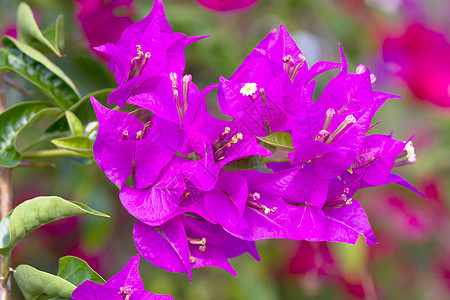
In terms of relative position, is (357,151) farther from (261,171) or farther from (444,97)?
(444,97)

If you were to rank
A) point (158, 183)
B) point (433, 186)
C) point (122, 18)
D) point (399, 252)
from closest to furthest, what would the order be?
point (158, 183), point (122, 18), point (433, 186), point (399, 252)

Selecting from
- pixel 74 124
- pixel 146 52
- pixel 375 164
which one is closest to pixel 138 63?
pixel 146 52

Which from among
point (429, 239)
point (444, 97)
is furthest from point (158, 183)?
point (429, 239)

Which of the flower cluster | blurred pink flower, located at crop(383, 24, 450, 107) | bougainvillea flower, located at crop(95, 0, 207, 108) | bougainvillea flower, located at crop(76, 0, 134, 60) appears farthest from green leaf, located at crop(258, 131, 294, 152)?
blurred pink flower, located at crop(383, 24, 450, 107)

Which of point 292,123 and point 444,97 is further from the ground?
point 292,123

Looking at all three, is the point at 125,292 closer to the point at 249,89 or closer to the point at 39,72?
the point at 249,89

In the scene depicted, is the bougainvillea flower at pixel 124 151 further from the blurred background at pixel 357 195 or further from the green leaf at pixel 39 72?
the blurred background at pixel 357 195

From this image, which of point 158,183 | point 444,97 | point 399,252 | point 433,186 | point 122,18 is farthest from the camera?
point 399,252

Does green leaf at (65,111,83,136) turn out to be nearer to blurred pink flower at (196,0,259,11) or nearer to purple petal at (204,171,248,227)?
purple petal at (204,171,248,227)

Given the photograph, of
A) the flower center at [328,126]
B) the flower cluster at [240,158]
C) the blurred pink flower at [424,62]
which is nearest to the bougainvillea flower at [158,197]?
the flower cluster at [240,158]
